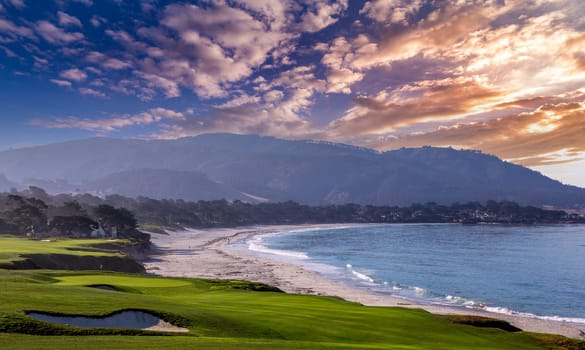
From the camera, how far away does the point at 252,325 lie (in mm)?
19766

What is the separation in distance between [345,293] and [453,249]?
3064 inches

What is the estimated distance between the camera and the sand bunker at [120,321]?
695 inches

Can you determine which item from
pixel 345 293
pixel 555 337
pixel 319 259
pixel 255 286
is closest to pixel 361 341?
pixel 555 337

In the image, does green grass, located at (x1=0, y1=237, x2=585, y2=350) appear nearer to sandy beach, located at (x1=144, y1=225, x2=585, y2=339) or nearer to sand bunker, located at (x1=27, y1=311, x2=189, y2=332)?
sand bunker, located at (x1=27, y1=311, x2=189, y2=332)

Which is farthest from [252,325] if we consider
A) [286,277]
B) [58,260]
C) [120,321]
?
[286,277]

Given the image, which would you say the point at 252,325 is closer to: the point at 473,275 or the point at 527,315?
the point at 527,315

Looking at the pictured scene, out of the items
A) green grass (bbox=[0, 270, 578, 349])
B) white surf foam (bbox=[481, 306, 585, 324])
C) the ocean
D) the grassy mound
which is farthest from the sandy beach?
green grass (bbox=[0, 270, 578, 349])

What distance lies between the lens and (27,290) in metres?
22.9

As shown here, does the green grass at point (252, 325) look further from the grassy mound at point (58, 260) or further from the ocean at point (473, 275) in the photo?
the ocean at point (473, 275)

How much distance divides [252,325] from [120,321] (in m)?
5.78

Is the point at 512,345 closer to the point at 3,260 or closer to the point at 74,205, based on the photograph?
the point at 3,260

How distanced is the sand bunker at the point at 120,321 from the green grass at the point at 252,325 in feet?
1.21

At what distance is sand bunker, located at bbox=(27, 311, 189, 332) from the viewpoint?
57.9ft

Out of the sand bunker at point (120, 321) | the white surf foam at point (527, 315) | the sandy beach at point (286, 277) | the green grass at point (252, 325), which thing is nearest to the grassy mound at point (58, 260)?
the sandy beach at point (286, 277)
